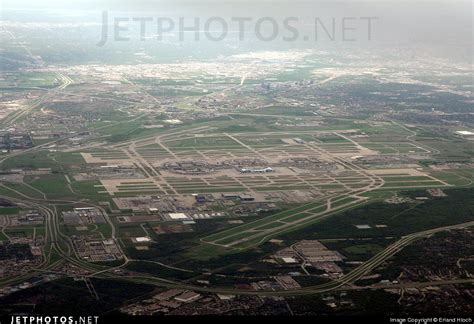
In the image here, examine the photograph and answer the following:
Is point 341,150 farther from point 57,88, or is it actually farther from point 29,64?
point 29,64

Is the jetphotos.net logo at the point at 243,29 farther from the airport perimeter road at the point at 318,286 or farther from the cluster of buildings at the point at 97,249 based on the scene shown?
the airport perimeter road at the point at 318,286

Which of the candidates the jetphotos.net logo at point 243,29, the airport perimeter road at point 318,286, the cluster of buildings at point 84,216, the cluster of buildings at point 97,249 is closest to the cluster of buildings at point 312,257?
the airport perimeter road at point 318,286

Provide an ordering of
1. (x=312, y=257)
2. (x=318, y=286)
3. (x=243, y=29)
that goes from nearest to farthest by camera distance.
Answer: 1. (x=318, y=286)
2. (x=312, y=257)
3. (x=243, y=29)

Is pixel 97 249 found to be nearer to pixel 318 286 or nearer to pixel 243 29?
pixel 318 286

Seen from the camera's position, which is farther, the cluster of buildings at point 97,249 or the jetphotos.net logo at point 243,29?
the jetphotos.net logo at point 243,29

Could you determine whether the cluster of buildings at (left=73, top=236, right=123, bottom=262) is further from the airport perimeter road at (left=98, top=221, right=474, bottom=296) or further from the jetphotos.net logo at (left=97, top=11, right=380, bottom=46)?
the jetphotos.net logo at (left=97, top=11, right=380, bottom=46)

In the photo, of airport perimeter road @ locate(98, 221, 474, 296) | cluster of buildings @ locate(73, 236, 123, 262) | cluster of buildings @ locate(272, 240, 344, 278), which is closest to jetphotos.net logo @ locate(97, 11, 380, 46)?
cluster of buildings @ locate(73, 236, 123, 262)

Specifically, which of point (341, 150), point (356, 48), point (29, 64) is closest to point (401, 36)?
point (356, 48)

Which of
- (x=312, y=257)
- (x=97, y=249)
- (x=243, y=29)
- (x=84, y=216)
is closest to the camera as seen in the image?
(x=97, y=249)

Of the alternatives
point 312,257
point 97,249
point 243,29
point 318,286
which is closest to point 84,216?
point 97,249

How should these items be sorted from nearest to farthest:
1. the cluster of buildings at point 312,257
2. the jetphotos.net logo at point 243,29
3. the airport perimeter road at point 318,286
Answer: the airport perimeter road at point 318,286, the cluster of buildings at point 312,257, the jetphotos.net logo at point 243,29
